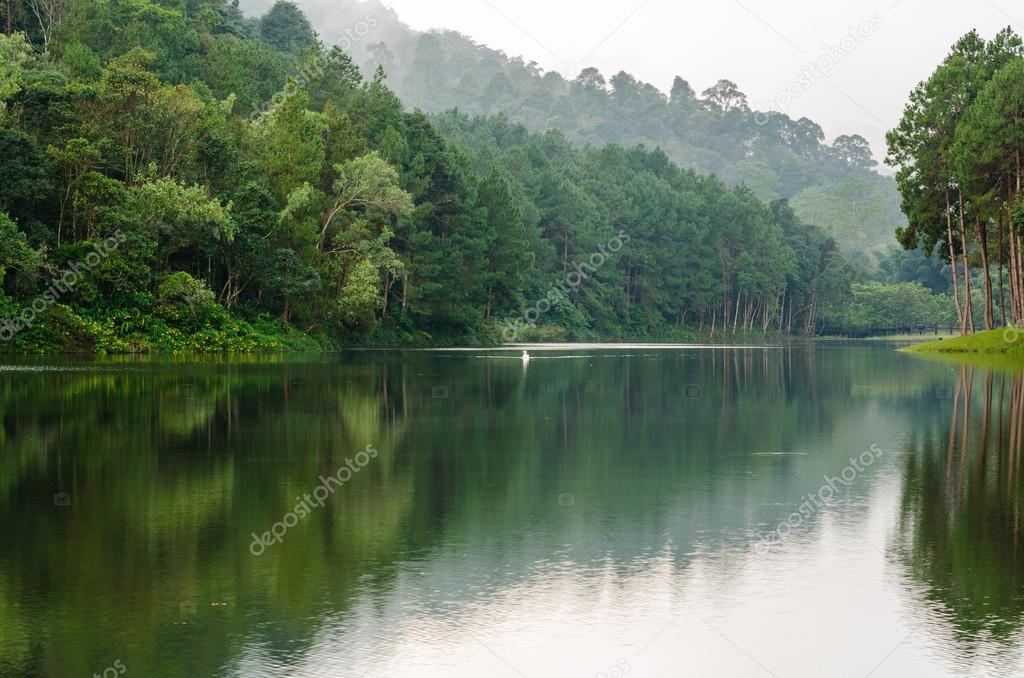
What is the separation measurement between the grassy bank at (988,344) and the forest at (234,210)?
318 centimetres

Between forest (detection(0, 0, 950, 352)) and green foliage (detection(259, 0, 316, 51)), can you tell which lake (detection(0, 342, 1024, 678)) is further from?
green foliage (detection(259, 0, 316, 51))

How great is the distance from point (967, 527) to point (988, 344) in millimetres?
69028

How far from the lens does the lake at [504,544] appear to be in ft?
34.4

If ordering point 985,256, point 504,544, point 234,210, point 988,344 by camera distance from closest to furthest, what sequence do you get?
point 504,544 < point 234,210 < point 988,344 < point 985,256

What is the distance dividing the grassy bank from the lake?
153 ft

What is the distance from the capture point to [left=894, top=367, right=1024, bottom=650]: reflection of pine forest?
38.7ft

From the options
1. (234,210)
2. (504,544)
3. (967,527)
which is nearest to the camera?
(504,544)

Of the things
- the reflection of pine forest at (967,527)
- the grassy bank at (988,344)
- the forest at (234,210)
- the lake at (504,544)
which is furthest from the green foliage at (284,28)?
the reflection of pine forest at (967,527)

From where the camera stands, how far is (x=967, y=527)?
1617cm

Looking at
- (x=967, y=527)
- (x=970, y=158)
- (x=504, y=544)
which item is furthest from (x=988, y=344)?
(x=504, y=544)

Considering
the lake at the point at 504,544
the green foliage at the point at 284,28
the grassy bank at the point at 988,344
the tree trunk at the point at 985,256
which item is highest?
the green foliage at the point at 284,28

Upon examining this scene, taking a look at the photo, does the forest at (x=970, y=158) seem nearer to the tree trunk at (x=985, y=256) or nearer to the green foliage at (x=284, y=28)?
the tree trunk at (x=985, y=256)

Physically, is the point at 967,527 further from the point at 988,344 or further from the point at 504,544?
the point at 988,344

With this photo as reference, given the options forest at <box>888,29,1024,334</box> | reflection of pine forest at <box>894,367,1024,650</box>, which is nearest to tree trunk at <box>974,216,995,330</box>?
Result: forest at <box>888,29,1024,334</box>
